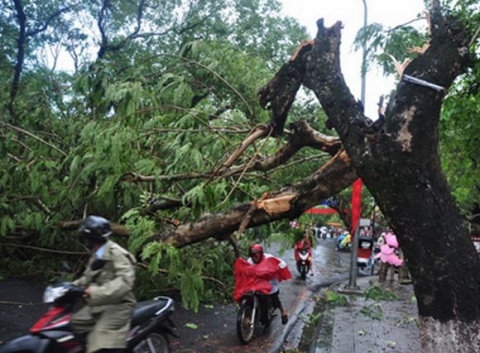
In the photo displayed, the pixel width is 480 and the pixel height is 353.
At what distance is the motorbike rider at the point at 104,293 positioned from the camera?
4344 millimetres

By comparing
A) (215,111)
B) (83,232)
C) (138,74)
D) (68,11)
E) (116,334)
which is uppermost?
(68,11)

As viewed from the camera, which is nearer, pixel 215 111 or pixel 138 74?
pixel 215 111

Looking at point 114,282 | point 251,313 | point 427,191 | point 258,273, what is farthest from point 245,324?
point 427,191

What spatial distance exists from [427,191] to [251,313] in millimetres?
4551

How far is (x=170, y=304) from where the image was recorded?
5.48 meters

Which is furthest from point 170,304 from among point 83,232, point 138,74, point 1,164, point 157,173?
point 1,164

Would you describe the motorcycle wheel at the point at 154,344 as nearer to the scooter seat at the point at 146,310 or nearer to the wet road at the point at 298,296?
the scooter seat at the point at 146,310

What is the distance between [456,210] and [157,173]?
3.89 meters

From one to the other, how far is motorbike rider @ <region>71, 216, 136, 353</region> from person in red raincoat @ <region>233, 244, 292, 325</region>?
3.81 meters

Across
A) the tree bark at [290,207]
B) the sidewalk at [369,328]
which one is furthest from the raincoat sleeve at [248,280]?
the tree bark at [290,207]

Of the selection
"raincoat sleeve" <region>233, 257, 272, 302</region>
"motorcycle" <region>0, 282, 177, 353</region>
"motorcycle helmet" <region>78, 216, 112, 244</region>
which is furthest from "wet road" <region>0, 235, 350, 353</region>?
"motorcycle helmet" <region>78, 216, 112, 244</region>

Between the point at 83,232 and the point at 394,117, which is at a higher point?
the point at 394,117

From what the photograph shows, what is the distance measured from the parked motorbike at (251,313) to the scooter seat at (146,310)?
2.51m

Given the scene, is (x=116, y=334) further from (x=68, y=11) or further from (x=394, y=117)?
(x=68, y=11)
